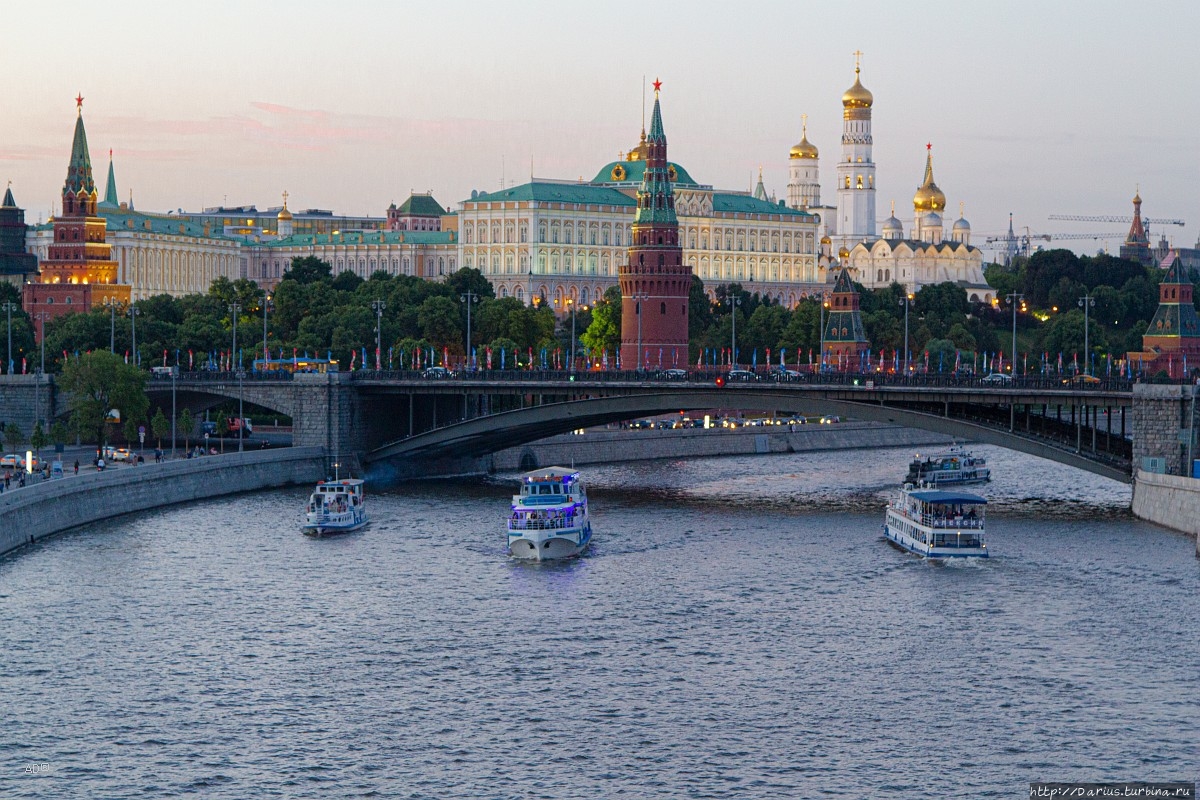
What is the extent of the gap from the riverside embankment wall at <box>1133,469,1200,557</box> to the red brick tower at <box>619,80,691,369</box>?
7047cm

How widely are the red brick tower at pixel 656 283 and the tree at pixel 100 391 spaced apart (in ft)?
169

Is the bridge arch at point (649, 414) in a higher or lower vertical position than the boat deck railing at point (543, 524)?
A: higher

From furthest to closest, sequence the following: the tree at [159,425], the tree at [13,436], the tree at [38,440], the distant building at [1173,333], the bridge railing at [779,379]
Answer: the distant building at [1173,333], the tree at [13,436], the tree at [159,425], the tree at [38,440], the bridge railing at [779,379]

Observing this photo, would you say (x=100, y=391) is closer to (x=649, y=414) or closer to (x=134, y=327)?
(x=649, y=414)

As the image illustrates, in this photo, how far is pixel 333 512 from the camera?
90.6 m

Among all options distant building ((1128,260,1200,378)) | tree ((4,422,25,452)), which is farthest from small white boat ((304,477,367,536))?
distant building ((1128,260,1200,378))

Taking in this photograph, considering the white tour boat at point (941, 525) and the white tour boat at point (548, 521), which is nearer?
the white tour boat at point (941, 525)

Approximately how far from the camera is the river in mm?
51906

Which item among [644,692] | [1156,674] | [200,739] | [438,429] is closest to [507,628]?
[644,692]

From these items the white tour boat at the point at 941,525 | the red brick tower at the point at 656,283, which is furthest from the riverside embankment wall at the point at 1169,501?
the red brick tower at the point at 656,283

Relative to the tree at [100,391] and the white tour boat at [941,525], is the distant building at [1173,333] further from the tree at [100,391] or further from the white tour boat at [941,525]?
the white tour boat at [941,525]

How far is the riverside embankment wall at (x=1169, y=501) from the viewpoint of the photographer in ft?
283

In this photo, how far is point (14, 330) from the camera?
165 metres

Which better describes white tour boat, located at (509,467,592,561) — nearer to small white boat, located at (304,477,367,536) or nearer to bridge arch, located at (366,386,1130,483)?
small white boat, located at (304,477,367,536)
